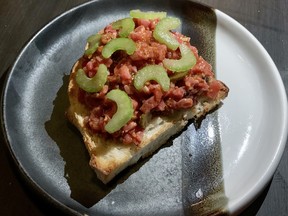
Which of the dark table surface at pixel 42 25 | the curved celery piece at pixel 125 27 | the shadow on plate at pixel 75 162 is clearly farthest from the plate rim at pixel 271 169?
the curved celery piece at pixel 125 27

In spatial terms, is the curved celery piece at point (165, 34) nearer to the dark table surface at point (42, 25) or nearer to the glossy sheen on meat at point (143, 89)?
the glossy sheen on meat at point (143, 89)

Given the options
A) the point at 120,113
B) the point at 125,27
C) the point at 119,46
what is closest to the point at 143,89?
the point at 120,113

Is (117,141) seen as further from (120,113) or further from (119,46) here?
(119,46)

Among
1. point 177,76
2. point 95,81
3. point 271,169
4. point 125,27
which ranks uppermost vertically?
point 125,27

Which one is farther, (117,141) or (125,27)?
(125,27)

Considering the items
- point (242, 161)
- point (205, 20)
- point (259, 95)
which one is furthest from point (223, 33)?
point (242, 161)
